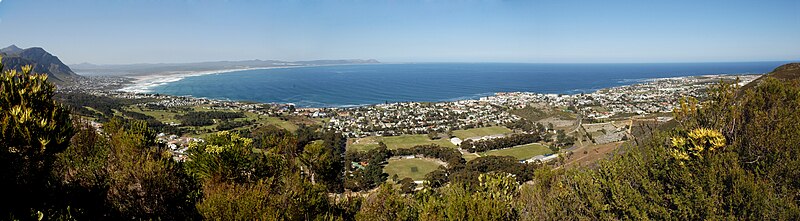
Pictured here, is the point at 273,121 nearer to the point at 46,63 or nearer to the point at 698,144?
the point at 698,144

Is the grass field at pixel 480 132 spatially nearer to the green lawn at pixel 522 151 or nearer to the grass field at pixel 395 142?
the grass field at pixel 395 142

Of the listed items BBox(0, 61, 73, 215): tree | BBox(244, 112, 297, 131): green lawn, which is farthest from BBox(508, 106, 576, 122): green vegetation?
BBox(0, 61, 73, 215): tree

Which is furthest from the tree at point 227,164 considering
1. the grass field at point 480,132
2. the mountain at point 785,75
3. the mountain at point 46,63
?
the mountain at point 46,63

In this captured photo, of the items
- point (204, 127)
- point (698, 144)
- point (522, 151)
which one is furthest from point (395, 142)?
point (698, 144)

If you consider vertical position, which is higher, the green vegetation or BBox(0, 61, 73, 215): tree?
BBox(0, 61, 73, 215): tree

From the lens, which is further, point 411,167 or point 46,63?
point 46,63

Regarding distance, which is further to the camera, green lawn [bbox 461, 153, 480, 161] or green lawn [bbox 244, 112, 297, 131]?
green lawn [bbox 244, 112, 297, 131]

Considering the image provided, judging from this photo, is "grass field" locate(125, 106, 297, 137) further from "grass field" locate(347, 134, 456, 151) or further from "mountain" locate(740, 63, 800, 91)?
"mountain" locate(740, 63, 800, 91)

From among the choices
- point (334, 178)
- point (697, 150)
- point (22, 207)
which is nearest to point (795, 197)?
point (697, 150)
